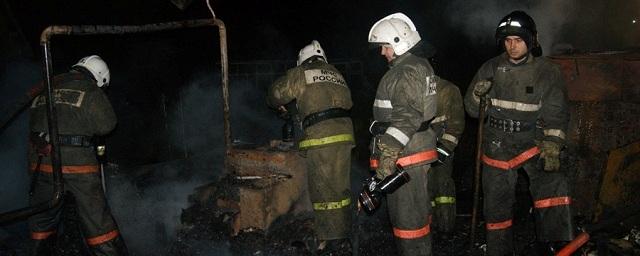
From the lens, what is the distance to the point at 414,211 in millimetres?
4422

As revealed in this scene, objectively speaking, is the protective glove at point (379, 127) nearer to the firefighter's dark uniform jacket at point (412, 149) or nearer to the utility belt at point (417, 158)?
the firefighter's dark uniform jacket at point (412, 149)

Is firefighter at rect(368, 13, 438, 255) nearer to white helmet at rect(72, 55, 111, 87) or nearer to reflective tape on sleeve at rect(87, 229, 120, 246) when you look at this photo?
reflective tape on sleeve at rect(87, 229, 120, 246)

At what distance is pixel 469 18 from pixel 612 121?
228 inches

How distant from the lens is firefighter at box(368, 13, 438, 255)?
4.28 meters

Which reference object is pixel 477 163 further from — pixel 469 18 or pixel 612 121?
pixel 469 18

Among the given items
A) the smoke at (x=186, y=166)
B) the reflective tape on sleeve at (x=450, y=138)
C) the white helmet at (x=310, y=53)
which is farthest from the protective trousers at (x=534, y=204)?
the smoke at (x=186, y=166)

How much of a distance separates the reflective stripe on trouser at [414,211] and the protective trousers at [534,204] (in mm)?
942

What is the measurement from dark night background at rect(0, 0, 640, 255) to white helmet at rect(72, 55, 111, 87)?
1.96 meters

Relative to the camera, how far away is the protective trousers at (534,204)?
4.65m

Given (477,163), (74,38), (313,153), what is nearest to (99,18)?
(74,38)

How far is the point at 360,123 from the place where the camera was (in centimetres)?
841

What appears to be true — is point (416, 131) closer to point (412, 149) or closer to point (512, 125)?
point (412, 149)

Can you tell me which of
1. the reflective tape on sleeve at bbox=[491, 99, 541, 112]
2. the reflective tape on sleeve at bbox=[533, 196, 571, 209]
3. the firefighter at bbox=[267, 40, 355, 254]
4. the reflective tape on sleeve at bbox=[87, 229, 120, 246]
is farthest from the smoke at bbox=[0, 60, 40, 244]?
the reflective tape on sleeve at bbox=[533, 196, 571, 209]

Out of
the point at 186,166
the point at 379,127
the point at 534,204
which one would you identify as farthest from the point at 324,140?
the point at 186,166
